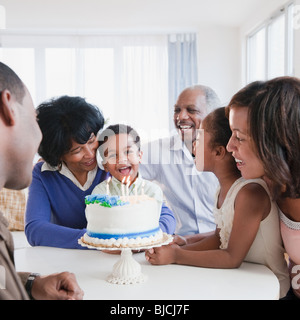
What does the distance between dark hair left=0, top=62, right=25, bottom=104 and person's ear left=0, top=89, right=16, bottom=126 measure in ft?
0.09

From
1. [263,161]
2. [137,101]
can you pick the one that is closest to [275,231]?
[263,161]

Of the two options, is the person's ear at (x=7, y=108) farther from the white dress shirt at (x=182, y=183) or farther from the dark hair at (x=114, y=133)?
the white dress shirt at (x=182, y=183)

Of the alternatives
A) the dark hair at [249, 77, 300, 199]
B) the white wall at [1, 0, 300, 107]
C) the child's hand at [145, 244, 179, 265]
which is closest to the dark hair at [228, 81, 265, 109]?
the dark hair at [249, 77, 300, 199]

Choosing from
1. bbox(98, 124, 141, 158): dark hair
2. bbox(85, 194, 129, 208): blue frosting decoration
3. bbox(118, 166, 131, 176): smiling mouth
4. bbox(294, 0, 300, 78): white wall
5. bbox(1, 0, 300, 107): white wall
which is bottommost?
bbox(85, 194, 129, 208): blue frosting decoration

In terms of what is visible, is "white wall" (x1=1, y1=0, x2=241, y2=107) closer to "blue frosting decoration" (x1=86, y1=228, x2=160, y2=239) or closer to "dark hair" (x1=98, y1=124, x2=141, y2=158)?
"dark hair" (x1=98, y1=124, x2=141, y2=158)

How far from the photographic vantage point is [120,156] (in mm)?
2045

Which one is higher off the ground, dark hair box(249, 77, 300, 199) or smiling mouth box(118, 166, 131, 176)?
dark hair box(249, 77, 300, 199)

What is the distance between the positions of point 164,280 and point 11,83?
2.64 ft

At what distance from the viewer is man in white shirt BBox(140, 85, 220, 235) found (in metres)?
2.44

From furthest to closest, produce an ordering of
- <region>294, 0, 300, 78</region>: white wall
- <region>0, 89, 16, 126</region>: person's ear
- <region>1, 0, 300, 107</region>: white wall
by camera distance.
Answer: <region>1, 0, 300, 107</region>: white wall, <region>294, 0, 300, 78</region>: white wall, <region>0, 89, 16, 126</region>: person's ear

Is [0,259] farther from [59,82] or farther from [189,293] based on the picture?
[59,82]

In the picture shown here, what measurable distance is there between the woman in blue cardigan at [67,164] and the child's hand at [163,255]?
43 cm

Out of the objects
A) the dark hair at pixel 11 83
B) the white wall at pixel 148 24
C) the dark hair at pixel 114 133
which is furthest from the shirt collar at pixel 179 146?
the white wall at pixel 148 24

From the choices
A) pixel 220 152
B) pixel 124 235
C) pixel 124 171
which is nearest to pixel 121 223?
pixel 124 235
